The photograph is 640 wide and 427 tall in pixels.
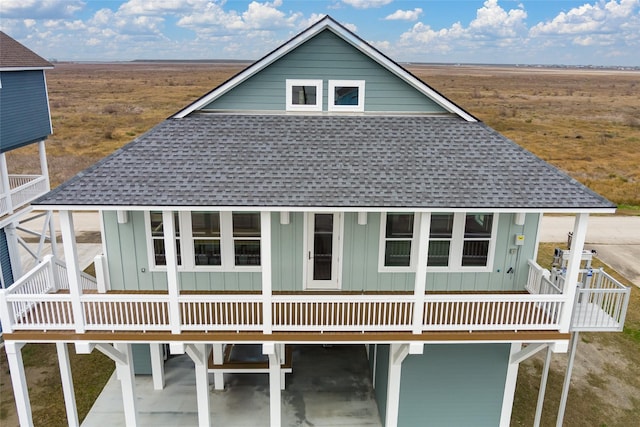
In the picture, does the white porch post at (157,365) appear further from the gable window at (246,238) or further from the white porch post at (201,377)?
the gable window at (246,238)

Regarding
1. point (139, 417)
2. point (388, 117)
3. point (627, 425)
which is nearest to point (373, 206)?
point (388, 117)

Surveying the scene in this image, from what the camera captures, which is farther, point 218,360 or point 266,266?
point 218,360

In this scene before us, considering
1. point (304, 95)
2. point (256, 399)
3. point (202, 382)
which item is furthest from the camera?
point (256, 399)

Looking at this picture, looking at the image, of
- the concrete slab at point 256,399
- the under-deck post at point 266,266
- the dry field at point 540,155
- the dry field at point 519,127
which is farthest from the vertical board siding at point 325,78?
the dry field at point 519,127

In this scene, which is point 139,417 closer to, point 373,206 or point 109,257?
point 109,257

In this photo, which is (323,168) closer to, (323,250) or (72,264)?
(323,250)

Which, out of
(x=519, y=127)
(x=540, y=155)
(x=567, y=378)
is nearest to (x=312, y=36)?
(x=567, y=378)

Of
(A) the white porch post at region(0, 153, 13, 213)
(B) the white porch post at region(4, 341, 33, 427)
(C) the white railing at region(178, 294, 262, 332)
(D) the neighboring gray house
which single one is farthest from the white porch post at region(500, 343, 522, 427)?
(A) the white porch post at region(0, 153, 13, 213)
